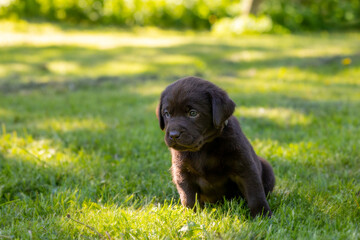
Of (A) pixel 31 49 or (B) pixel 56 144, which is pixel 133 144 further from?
(A) pixel 31 49

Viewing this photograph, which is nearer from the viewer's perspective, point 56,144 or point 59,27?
point 56,144

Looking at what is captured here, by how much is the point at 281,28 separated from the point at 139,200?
17132 millimetres

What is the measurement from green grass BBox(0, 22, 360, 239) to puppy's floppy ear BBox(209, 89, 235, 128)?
0.61 meters

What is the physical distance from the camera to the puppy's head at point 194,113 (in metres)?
2.63

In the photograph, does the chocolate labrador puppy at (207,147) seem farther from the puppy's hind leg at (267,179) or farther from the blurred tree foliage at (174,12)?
the blurred tree foliage at (174,12)

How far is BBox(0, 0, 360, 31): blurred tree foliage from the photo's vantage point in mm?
18969

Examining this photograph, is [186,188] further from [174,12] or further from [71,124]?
[174,12]

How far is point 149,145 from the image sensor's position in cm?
435

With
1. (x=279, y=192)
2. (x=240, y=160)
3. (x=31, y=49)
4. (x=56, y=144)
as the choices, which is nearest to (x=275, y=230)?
(x=240, y=160)

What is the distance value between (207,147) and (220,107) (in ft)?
0.95

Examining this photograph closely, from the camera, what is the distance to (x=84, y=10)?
19438 millimetres

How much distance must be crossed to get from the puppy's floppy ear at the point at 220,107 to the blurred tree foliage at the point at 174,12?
683 inches

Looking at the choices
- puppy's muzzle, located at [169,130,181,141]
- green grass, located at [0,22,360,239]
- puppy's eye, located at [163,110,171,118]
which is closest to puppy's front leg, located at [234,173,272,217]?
green grass, located at [0,22,360,239]

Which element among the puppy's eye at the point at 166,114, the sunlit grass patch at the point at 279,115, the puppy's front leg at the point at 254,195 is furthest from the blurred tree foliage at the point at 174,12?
the puppy's front leg at the point at 254,195
